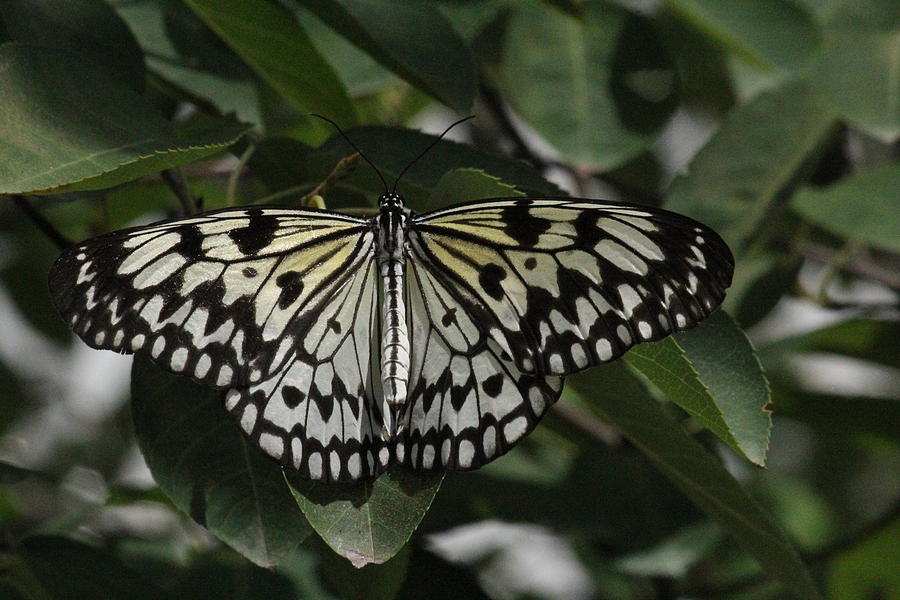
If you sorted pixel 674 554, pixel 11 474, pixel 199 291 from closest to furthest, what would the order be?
pixel 199 291 → pixel 11 474 → pixel 674 554

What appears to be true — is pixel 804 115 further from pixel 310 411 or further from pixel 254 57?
Result: pixel 310 411

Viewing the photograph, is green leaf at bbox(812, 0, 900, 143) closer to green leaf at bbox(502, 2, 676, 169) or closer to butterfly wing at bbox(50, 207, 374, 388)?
green leaf at bbox(502, 2, 676, 169)

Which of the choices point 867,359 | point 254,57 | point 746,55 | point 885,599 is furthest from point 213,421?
point 885,599

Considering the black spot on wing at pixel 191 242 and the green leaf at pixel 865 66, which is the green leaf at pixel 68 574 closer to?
the black spot on wing at pixel 191 242

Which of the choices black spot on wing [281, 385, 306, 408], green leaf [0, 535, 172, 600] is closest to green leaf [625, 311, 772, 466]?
black spot on wing [281, 385, 306, 408]

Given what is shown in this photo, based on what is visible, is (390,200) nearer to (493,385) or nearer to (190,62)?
(493,385)

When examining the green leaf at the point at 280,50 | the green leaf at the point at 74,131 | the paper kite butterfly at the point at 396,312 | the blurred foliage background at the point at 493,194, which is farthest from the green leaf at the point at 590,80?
the green leaf at the point at 74,131

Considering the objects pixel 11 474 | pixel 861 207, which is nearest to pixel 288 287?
pixel 11 474
